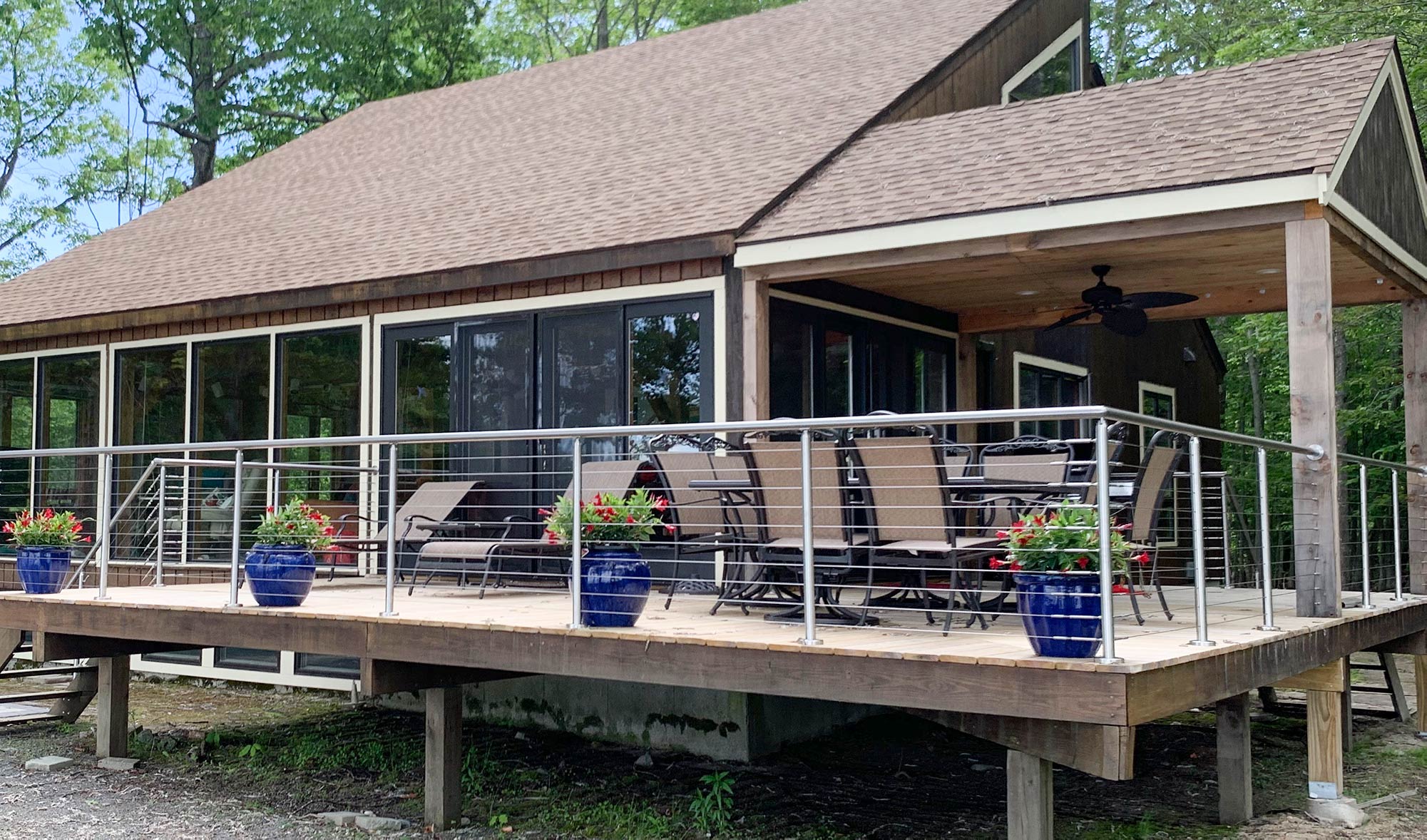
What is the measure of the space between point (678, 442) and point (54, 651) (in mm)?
4316

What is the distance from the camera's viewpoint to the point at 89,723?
10.1 meters

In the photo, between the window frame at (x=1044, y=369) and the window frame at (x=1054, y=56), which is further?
the window frame at (x=1044, y=369)

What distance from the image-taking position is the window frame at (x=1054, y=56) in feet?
39.2

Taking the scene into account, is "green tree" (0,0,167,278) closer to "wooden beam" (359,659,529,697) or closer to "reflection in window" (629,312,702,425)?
"reflection in window" (629,312,702,425)

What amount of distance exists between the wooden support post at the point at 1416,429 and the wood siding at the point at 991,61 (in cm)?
386

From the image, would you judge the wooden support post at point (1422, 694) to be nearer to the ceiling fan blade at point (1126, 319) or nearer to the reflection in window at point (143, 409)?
the ceiling fan blade at point (1126, 319)

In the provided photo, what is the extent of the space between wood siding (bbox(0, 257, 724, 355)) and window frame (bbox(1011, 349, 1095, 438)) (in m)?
4.38

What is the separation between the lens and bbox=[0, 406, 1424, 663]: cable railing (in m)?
5.05

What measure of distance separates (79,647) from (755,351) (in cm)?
486

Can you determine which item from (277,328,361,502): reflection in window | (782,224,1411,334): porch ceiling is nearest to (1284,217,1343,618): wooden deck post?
(782,224,1411,334): porch ceiling

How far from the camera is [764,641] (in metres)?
5.50

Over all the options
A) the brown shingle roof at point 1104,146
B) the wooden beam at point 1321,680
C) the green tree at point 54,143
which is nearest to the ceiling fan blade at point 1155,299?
the brown shingle roof at point 1104,146

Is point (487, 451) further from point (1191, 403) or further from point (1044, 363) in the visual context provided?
point (1191, 403)

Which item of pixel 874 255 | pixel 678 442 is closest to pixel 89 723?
pixel 678 442
